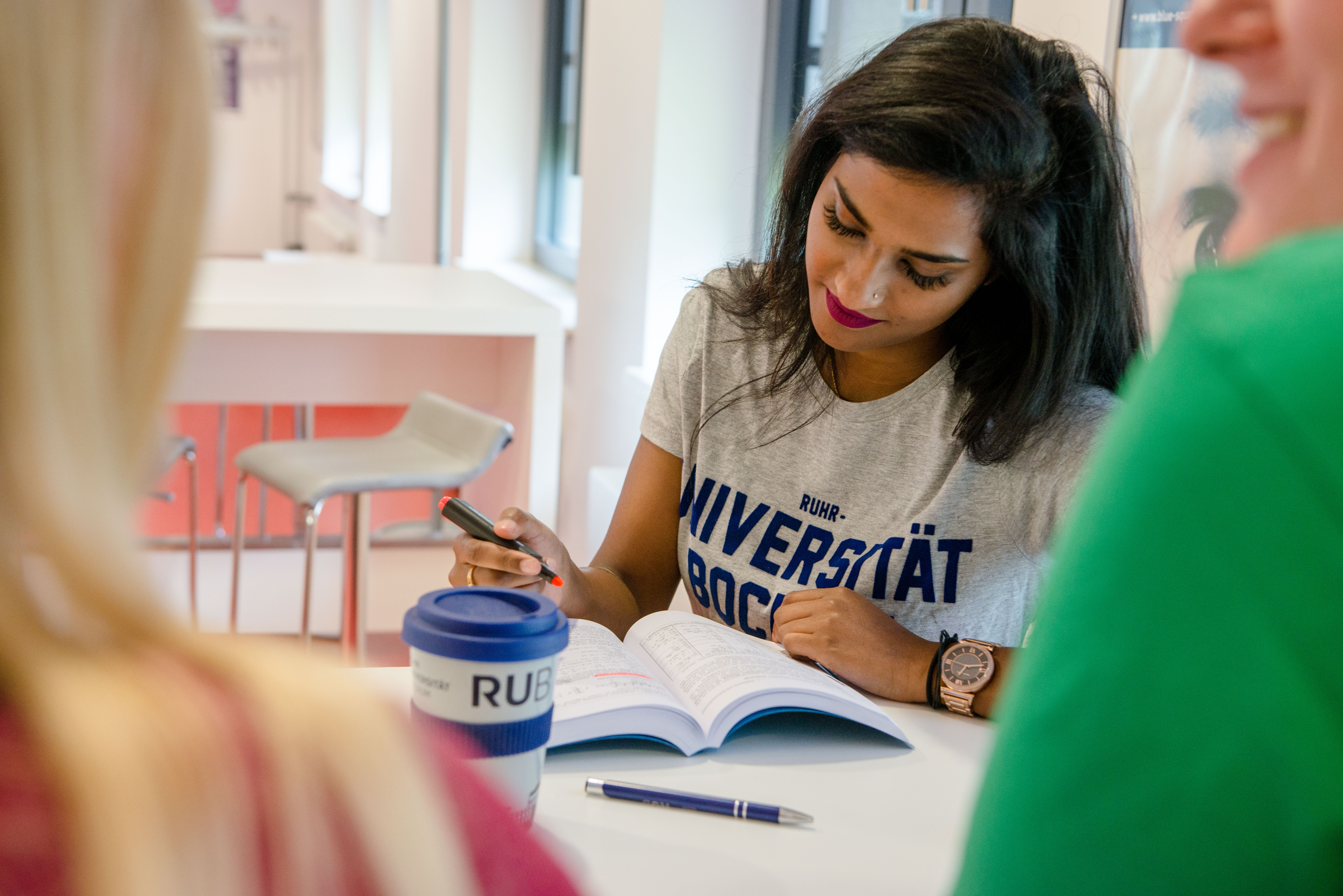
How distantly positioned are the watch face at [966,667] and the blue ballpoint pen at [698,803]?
11.4 inches

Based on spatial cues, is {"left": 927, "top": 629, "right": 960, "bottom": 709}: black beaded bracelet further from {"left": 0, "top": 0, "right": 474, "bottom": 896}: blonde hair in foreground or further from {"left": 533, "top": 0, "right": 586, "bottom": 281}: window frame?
{"left": 533, "top": 0, "right": 586, "bottom": 281}: window frame

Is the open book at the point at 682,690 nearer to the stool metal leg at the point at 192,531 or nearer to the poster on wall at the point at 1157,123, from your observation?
the poster on wall at the point at 1157,123

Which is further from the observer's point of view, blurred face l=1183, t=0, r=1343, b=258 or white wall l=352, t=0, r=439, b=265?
white wall l=352, t=0, r=439, b=265

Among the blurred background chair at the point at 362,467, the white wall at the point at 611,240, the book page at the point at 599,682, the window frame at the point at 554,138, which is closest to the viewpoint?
the book page at the point at 599,682

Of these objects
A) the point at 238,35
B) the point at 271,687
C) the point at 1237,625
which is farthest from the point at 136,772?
the point at 238,35

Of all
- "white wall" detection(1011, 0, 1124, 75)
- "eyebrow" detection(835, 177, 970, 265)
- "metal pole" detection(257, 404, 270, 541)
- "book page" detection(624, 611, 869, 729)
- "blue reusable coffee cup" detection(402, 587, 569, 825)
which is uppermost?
"white wall" detection(1011, 0, 1124, 75)

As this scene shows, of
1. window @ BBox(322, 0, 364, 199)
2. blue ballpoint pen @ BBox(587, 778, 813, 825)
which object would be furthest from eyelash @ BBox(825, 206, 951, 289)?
window @ BBox(322, 0, 364, 199)

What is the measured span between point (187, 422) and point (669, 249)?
260 centimetres

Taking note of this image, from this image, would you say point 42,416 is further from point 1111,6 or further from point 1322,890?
point 1111,6

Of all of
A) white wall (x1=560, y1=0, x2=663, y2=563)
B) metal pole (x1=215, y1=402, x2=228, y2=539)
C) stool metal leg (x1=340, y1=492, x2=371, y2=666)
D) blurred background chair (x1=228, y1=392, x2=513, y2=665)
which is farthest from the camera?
metal pole (x1=215, y1=402, x2=228, y2=539)

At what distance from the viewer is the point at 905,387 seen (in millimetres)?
1332

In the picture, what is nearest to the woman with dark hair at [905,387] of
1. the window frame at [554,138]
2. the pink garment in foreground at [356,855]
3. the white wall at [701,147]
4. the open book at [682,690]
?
the open book at [682,690]

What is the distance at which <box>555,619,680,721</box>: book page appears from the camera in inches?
33.6

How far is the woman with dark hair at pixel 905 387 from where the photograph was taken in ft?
3.79
